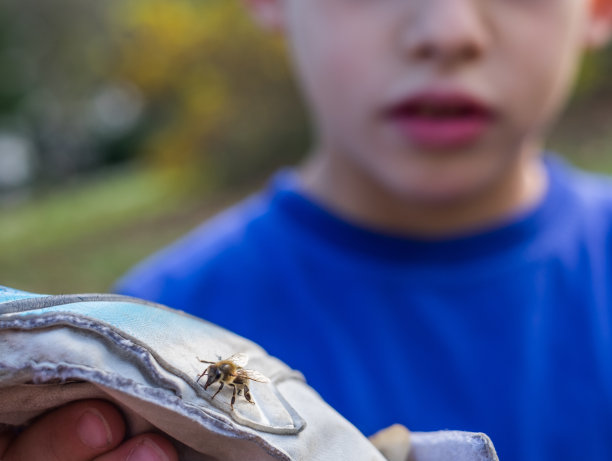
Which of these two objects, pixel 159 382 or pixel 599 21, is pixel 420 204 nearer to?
pixel 599 21

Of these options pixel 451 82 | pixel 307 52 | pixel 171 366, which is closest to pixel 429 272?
pixel 451 82

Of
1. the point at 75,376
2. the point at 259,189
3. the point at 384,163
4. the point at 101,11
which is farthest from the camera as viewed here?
the point at 101,11

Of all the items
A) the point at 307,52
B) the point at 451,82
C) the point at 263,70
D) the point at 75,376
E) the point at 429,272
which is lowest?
the point at 75,376

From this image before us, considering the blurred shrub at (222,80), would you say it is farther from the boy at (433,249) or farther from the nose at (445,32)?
the nose at (445,32)

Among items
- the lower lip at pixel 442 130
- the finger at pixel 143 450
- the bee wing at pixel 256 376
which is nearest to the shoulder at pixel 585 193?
the lower lip at pixel 442 130

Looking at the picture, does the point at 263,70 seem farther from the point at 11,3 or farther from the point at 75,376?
the point at 75,376

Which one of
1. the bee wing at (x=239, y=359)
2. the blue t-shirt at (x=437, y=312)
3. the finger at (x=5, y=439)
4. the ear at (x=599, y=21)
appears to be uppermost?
the ear at (x=599, y=21)
